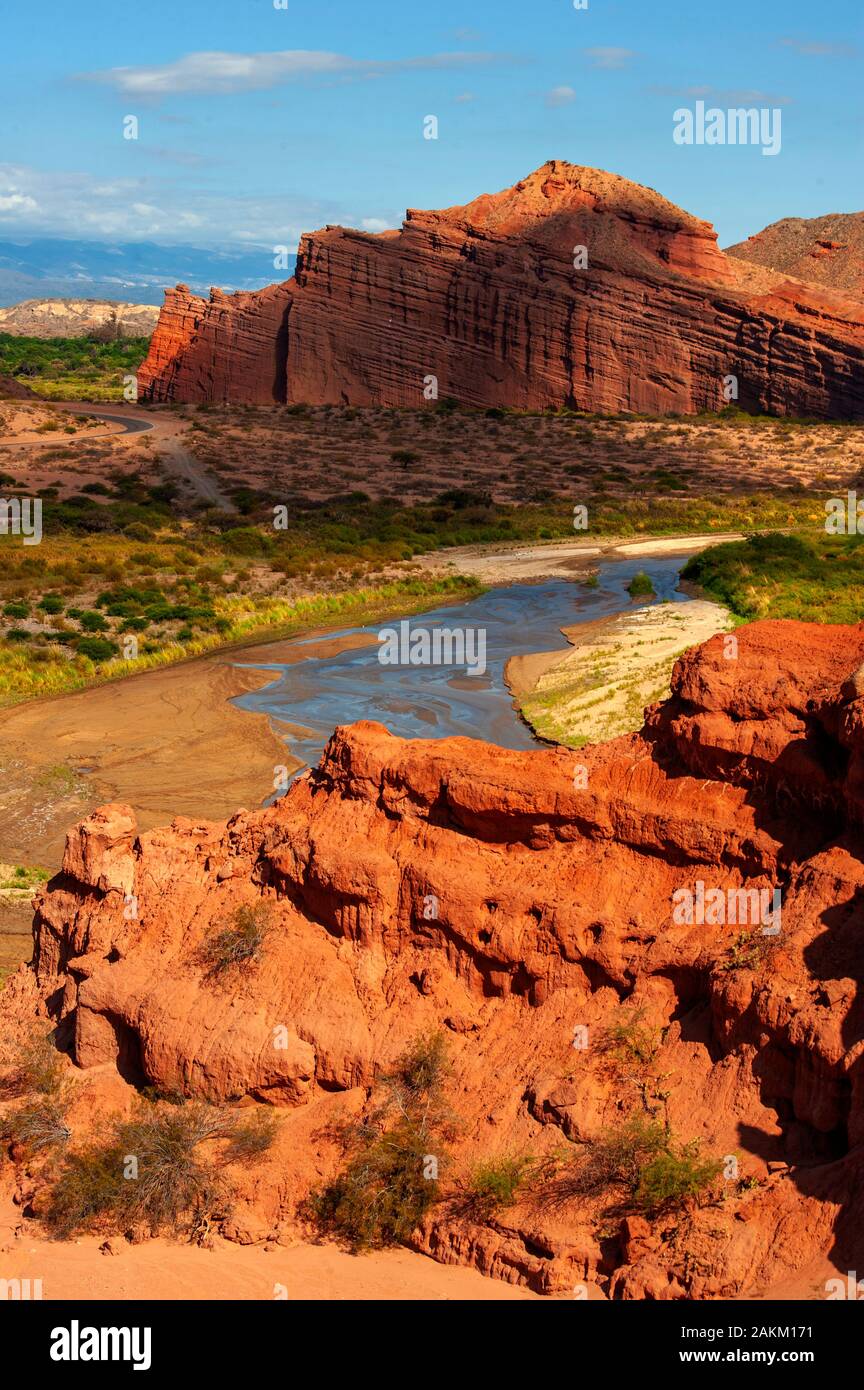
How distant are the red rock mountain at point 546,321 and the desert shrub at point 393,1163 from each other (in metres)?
84.8

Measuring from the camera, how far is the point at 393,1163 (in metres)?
9.87

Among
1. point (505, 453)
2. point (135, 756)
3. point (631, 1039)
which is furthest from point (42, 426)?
point (631, 1039)

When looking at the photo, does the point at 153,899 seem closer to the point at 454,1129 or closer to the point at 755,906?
the point at 454,1129

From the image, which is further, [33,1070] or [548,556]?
[548,556]

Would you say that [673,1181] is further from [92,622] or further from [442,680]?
[92,622]

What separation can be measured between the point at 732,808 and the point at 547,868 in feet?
5.10

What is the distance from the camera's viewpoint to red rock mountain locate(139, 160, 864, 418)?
90.1 meters

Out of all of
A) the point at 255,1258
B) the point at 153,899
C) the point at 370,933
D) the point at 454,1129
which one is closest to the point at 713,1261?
the point at 454,1129

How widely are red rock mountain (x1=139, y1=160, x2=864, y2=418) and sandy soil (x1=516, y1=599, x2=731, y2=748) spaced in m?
53.9
